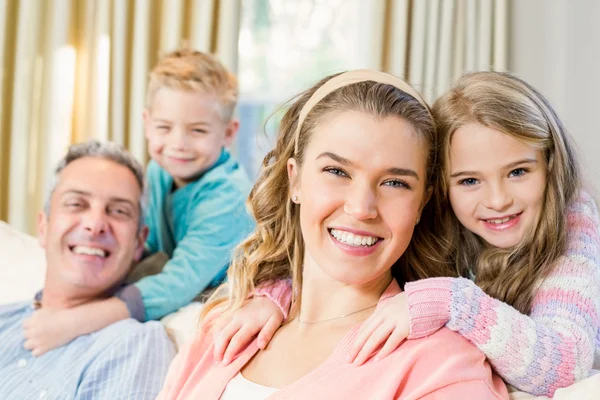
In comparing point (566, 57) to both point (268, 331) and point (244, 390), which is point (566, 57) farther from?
point (244, 390)

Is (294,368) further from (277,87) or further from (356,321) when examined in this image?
(277,87)

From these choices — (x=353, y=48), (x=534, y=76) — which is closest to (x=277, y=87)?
(x=353, y=48)

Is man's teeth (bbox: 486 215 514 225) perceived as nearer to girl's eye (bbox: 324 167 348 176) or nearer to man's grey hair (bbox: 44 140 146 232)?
girl's eye (bbox: 324 167 348 176)

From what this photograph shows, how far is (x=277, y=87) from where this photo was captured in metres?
4.14

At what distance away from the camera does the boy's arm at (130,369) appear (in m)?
1.90

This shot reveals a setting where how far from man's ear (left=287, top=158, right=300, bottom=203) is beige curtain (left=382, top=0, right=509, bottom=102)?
2336 millimetres

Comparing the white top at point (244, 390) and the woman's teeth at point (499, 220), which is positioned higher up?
the woman's teeth at point (499, 220)

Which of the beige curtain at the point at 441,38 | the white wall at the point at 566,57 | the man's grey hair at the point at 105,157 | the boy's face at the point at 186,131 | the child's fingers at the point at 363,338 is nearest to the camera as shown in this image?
the child's fingers at the point at 363,338

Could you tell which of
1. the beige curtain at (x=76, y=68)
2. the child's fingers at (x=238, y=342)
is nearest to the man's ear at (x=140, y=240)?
the child's fingers at (x=238, y=342)

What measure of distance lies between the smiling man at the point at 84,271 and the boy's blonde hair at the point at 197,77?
1.18 ft

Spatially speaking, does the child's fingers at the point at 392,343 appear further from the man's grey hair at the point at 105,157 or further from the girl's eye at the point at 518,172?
the man's grey hair at the point at 105,157

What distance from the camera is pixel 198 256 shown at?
8.01ft

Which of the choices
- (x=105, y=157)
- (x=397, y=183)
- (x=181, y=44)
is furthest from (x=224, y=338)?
(x=181, y=44)

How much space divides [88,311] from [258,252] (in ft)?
2.12
